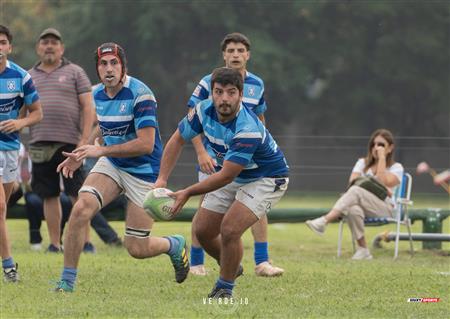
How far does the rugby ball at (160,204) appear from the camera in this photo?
7879 millimetres

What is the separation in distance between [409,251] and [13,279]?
239 inches

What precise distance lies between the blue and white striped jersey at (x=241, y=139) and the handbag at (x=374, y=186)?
474 cm

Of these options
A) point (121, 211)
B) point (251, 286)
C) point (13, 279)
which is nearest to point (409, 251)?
point (121, 211)

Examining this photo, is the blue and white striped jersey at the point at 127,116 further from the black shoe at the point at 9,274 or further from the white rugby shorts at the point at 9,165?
the black shoe at the point at 9,274

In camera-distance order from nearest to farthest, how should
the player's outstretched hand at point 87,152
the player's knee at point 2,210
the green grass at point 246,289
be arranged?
the green grass at point 246,289, the player's outstretched hand at point 87,152, the player's knee at point 2,210

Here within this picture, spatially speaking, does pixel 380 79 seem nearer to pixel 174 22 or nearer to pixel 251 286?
pixel 174 22

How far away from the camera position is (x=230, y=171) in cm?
784

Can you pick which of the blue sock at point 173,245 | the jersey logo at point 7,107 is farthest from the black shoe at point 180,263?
the jersey logo at point 7,107

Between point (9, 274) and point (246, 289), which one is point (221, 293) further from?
point (9, 274)

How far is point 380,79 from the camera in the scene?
36.6 metres

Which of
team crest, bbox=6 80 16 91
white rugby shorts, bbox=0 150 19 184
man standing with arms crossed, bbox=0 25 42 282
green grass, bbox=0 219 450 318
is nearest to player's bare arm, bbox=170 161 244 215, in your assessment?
green grass, bbox=0 219 450 318

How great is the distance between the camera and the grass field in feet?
25.2

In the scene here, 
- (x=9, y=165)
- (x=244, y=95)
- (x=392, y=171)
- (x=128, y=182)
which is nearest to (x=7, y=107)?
(x=9, y=165)

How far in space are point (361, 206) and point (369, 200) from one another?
110mm
